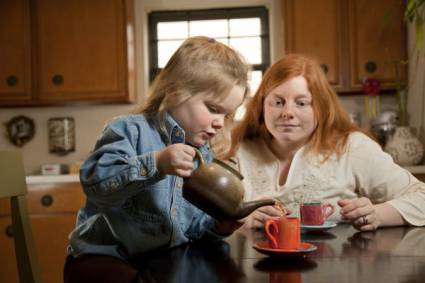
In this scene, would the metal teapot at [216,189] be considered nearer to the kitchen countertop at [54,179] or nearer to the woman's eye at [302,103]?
the woman's eye at [302,103]

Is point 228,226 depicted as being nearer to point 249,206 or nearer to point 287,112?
point 249,206

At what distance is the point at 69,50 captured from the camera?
353 cm

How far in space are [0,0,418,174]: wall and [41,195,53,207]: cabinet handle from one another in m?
0.67

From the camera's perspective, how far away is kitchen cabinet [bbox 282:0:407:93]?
11.0 feet

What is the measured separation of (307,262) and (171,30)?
3178 millimetres

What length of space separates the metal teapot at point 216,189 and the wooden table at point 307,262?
0.10m

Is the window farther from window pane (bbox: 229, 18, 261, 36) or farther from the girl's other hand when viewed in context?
the girl's other hand

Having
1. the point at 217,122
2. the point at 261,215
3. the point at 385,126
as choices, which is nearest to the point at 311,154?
the point at 261,215

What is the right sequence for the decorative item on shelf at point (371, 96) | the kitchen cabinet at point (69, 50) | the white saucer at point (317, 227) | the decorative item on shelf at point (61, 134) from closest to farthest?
the white saucer at point (317, 227) < the decorative item on shelf at point (371, 96) < the kitchen cabinet at point (69, 50) < the decorative item on shelf at point (61, 134)

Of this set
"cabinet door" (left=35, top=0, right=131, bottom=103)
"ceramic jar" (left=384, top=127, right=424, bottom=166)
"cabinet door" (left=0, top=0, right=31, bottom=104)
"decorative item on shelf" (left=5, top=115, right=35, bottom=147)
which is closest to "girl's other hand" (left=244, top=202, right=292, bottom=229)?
"ceramic jar" (left=384, top=127, right=424, bottom=166)

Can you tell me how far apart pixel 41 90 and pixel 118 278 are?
9.22 feet

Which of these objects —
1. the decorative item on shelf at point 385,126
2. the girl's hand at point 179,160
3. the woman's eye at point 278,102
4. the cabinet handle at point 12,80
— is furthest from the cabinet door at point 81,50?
the girl's hand at point 179,160

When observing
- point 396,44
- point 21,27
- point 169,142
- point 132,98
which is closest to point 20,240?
point 169,142

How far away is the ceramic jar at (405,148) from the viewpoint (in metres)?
3.02
